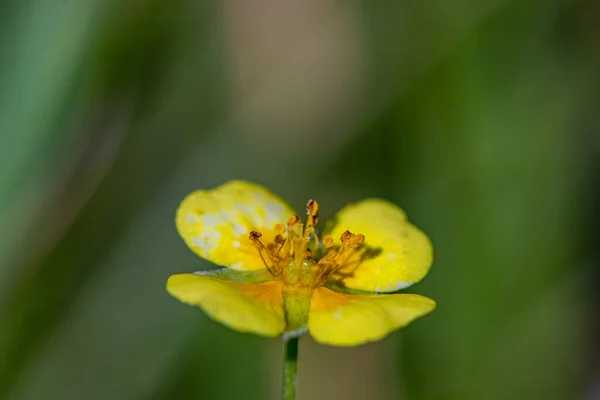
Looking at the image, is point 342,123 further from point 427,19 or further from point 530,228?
point 530,228

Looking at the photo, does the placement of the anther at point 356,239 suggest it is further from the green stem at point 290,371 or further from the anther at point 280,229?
the green stem at point 290,371

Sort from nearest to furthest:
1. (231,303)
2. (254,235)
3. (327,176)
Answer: (231,303) < (254,235) < (327,176)

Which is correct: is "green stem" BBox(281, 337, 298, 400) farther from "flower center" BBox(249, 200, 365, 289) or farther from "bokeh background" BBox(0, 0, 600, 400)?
"bokeh background" BBox(0, 0, 600, 400)

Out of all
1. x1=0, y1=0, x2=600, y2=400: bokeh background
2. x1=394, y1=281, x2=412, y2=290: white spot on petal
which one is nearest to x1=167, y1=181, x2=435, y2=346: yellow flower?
x1=394, y1=281, x2=412, y2=290: white spot on petal

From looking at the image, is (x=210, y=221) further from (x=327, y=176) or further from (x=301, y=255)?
(x=327, y=176)

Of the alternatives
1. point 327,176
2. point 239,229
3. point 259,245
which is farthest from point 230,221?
point 327,176

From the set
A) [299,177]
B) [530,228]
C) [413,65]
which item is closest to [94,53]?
[299,177]
